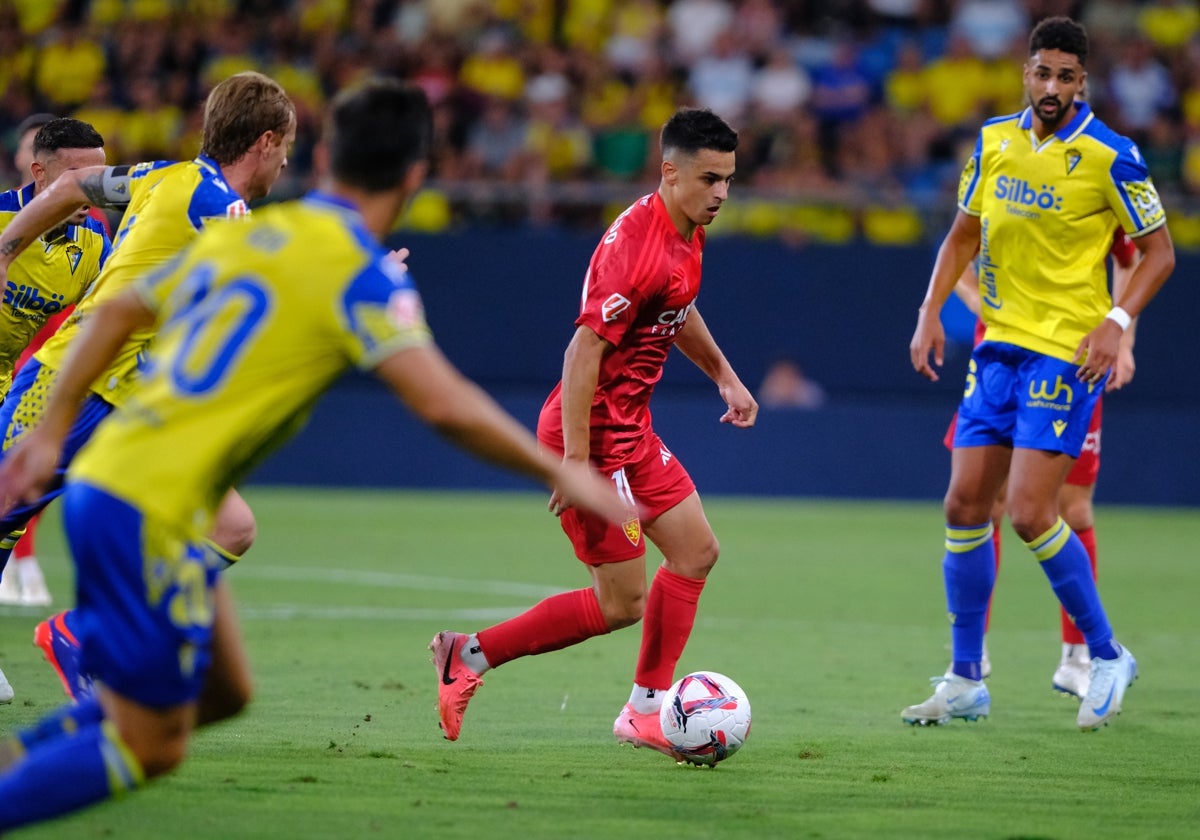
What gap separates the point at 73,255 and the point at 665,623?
3.14 meters

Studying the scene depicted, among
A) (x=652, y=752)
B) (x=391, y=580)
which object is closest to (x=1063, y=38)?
(x=652, y=752)

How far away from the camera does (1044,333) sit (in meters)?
7.10

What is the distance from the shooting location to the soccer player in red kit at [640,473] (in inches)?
244

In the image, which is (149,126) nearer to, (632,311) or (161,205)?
(161,205)

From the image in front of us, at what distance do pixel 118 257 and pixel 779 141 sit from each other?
13662mm

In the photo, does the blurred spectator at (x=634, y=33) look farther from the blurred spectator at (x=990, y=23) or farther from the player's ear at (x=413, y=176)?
the player's ear at (x=413, y=176)

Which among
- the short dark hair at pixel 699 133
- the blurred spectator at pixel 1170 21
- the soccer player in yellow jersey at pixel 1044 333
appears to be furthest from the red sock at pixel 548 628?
the blurred spectator at pixel 1170 21

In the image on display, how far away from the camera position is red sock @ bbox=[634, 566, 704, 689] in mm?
6410

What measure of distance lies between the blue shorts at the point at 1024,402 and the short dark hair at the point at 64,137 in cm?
394

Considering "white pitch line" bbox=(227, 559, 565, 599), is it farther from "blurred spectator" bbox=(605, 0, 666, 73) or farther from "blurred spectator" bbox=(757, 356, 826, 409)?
"blurred spectator" bbox=(605, 0, 666, 73)

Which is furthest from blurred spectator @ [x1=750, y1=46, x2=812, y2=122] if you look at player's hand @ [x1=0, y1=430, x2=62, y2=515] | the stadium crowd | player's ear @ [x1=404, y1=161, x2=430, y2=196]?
player's hand @ [x1=0, y1=430, x2=62, y2=515]

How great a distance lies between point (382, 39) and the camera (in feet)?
66.1

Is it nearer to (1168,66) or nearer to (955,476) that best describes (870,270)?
(1168,66)

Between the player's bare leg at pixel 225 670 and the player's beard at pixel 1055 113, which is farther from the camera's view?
the player's beard at pixel 1055 113
